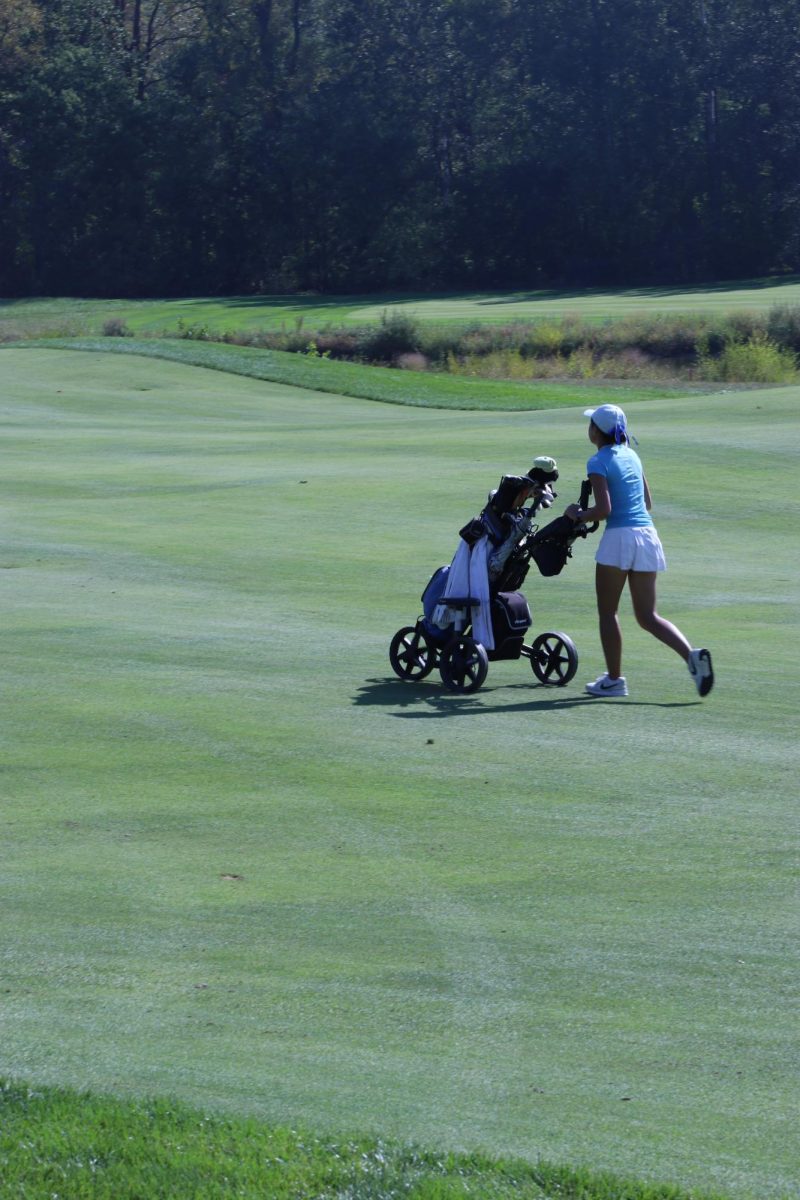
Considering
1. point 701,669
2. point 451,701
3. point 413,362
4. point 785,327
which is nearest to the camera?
point 701,669

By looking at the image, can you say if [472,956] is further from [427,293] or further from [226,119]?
[226,119]

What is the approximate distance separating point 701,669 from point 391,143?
69906 mm

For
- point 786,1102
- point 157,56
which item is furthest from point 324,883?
point 157,56

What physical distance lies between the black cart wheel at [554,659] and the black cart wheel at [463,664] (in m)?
0.58

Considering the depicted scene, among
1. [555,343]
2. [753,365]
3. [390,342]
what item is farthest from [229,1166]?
[555,343]

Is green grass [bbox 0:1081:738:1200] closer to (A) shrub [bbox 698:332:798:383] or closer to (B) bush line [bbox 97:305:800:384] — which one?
(A) shrub [bbox 698:332:798:383]

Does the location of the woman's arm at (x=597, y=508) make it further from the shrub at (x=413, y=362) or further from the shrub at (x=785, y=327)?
the shrub at (x=413, y=362)

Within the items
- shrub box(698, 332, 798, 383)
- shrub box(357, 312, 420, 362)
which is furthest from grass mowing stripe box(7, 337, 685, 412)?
shrub box(357, 312, 420, 362)

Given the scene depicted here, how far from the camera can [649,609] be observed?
10.9 m

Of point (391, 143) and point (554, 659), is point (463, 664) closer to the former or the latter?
point (554, 659)

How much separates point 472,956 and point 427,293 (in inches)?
2688

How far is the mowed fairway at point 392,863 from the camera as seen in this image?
206 inches

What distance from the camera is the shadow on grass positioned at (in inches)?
420

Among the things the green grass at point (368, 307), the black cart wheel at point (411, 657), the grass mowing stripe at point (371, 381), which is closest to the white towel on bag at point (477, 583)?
the black cart wheel at point (411, 657)
